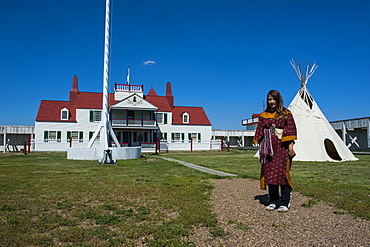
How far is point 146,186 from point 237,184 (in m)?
2.39

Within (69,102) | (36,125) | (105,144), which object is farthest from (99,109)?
(105,144)

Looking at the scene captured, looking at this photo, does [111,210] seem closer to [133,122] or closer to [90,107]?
[133,122]

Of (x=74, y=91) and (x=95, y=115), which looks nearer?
(x=95, y=115)

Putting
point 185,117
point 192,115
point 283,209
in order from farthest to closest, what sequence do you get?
1. point 192,115
2. point 185,117
3. point 283,209

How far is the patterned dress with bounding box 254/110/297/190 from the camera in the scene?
500 centimetres

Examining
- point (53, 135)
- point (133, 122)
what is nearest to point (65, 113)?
point (53, 135)

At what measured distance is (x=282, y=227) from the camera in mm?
4086

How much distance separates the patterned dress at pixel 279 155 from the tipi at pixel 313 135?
13092mm

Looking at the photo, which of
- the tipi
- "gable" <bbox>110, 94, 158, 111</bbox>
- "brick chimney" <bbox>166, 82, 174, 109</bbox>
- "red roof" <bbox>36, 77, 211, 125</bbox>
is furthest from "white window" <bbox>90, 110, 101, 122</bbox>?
the tipi

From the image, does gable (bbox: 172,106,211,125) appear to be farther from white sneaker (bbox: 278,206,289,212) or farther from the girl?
white sneaker (bbox: 278,206,289,212)

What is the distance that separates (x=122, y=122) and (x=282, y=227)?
105ft

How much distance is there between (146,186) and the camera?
7590 millimetres

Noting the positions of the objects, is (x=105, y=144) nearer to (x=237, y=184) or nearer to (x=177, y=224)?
(x=237, y=184)

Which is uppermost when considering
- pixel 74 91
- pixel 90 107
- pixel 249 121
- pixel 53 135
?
pixel 74 91
